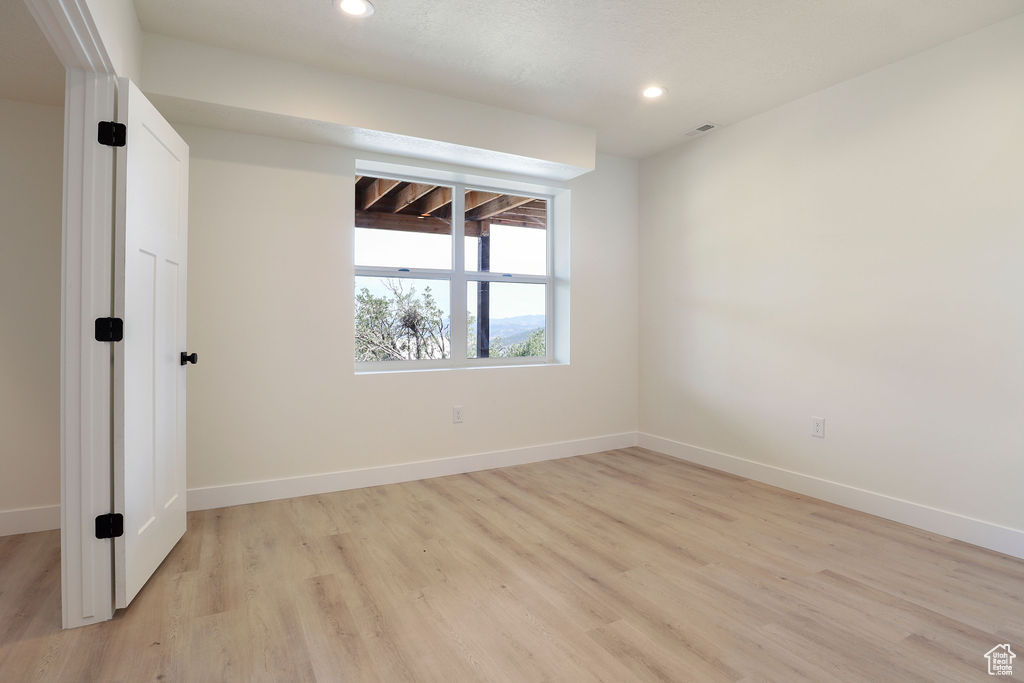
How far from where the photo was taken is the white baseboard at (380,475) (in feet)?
10.1

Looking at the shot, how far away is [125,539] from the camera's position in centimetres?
190

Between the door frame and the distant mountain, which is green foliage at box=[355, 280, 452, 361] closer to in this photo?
the distant mountain

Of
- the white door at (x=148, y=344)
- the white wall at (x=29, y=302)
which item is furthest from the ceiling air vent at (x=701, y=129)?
the white wall at (x=29, y=302)

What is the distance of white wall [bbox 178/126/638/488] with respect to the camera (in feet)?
10.0

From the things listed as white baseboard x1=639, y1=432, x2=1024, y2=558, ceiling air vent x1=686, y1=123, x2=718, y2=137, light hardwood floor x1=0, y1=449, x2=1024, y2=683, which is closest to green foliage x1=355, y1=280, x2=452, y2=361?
light hardwood floor x1=0, y1=449, x2=1024, y2=683

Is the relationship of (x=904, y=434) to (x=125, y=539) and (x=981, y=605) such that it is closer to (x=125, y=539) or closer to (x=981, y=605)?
(x=981, y=605)

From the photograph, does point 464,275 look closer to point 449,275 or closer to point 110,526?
point 449,275

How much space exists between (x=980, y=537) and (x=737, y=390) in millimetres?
1538

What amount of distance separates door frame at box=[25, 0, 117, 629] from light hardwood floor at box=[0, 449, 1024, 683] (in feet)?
0.73

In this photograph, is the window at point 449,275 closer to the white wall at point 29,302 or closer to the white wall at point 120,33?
the white wall at point 120,33

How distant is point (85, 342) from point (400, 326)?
2.11 metres

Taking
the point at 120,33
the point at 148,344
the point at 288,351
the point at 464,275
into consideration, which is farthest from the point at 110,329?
the point at 464,275

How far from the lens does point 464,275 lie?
4055 mm

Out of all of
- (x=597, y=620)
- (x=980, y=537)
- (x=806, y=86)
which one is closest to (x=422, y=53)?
(x=806, y=86)
